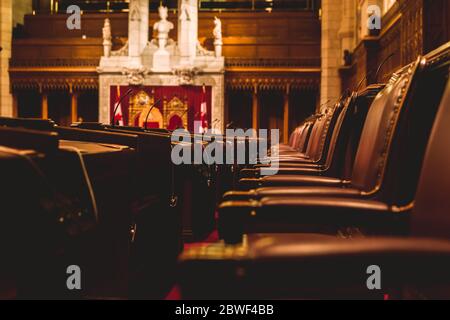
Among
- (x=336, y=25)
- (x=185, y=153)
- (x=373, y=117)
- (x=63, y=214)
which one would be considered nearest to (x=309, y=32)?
(x=336, y=25)

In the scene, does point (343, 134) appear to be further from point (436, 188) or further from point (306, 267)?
point (306, 267)

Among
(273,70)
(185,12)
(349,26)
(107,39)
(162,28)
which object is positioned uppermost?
(185,12)

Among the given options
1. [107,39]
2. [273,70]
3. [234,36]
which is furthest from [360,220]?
[234,36]

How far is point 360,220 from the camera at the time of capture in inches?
46.4

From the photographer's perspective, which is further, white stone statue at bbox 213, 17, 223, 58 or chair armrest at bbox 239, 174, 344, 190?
white stone statue at bbox 213, 17, 223, 58

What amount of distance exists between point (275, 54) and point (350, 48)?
94.5 inches

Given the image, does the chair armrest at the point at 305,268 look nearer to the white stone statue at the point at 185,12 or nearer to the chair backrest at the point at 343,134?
the chair backrest at the point at 343,134

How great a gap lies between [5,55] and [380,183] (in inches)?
607

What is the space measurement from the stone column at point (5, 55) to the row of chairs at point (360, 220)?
→ 14348 millimetres

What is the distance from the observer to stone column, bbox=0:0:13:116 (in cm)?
1480

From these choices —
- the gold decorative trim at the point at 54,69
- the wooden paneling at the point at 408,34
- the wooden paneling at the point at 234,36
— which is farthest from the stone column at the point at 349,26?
the gold decorative trim at the point at 54,69

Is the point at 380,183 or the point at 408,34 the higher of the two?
the point at 408,34

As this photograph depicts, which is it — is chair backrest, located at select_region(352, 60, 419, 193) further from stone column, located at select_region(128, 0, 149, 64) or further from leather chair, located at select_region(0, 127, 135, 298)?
stone column, located at select_region(128, 0, 149, 64)

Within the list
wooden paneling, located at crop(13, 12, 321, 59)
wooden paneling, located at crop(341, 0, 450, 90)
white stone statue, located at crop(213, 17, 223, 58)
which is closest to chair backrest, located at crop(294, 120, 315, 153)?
wooden paneling, located at crop(341, 0, 450, 90)
